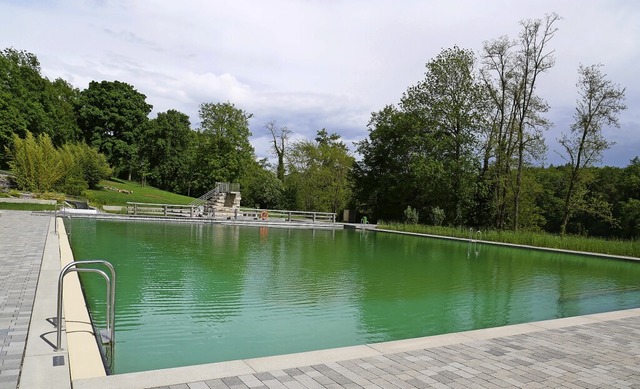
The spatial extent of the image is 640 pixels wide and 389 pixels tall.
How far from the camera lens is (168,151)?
165ft

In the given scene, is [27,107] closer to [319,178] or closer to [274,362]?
[319,178]

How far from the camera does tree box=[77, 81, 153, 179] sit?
4259cm

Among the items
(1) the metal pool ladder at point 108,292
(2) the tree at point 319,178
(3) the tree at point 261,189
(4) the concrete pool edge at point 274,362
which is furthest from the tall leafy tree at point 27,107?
(4) the concrete pool edge at point 274,362

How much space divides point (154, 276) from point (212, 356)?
4549 mm

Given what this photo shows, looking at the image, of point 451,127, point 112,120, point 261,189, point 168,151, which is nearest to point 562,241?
point 451,127

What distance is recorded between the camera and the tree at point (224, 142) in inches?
1628

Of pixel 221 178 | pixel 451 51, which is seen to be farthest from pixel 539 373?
pixel 221 178

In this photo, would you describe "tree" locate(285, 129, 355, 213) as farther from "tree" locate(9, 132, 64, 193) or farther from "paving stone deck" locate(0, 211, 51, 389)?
"paving stone deck" locate(0, 211, 51, 389)

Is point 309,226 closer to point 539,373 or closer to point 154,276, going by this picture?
point 154,276

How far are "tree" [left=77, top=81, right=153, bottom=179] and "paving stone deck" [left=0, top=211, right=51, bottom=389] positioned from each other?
33.3 meters

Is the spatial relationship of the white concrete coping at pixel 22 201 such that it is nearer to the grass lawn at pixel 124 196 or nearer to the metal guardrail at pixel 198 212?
the metal guardrail at pixel 198 212

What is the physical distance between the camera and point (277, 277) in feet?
31.3

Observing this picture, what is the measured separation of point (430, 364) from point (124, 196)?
35341 millimetres

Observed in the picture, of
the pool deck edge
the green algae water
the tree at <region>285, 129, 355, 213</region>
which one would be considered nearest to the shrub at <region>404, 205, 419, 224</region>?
the tree at <region>285, 129, 355, 213</region>
